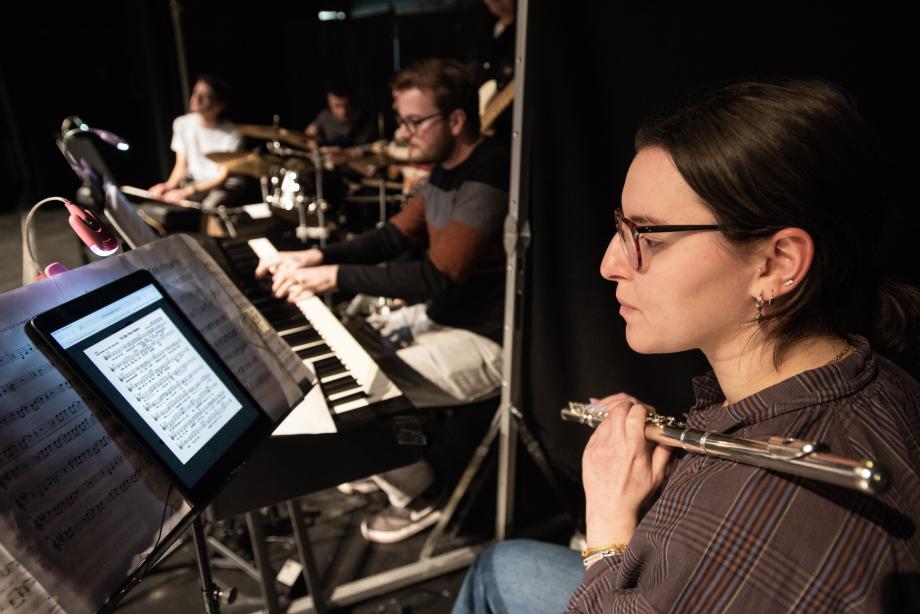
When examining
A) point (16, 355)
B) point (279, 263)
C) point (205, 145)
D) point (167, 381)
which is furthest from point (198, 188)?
point (16, 355)

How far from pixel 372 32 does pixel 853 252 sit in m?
6.63

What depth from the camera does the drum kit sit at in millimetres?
3377

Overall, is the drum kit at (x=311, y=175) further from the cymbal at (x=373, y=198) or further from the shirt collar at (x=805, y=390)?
the shirt collar at (x=805, y=390)

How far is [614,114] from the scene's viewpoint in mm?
1394

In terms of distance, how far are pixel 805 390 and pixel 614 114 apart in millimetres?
891

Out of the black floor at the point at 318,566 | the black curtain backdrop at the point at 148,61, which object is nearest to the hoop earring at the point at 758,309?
the black floor at the point at 318,566

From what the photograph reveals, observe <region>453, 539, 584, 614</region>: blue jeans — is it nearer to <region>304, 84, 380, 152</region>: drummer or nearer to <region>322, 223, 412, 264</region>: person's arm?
<region>322, 223, 412, 264</region>: person's arm

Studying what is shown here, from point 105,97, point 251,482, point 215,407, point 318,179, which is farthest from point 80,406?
point 105,97

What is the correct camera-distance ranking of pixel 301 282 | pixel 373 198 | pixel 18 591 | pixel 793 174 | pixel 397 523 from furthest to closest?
1. pixel 373 198
2. pixel 397 523
3. pixel 301 282
4. pixel 793 174
5. pixel 18 591

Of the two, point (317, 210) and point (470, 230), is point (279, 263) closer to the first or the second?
point (470, 230)

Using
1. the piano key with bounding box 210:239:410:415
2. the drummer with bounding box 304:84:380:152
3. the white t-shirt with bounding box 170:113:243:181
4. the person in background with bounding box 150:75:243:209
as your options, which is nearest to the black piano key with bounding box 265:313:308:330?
the piano key with bounding box 210:239:410:415

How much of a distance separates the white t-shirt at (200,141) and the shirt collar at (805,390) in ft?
14.1

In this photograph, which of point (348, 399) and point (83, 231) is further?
point (348, 399)

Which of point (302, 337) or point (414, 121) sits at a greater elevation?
point (414, 121)
